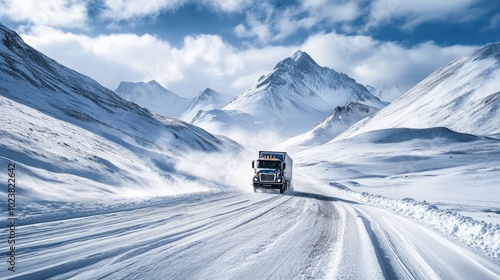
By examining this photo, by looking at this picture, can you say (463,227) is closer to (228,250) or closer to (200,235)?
(228,250)

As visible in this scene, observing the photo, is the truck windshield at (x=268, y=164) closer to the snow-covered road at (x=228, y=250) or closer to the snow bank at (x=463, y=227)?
the snow bank at (x=463, y=227)

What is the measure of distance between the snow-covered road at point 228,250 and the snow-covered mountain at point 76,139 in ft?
16.6

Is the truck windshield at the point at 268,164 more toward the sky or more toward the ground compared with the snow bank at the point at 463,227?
more toward the sky

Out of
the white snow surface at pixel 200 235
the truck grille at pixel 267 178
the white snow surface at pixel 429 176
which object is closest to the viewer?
the white snow surface at pixel 200 235

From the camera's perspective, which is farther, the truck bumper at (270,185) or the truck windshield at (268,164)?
the truck windshield at (268,164)

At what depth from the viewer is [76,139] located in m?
34.2

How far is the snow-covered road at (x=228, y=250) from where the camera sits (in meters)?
5.71

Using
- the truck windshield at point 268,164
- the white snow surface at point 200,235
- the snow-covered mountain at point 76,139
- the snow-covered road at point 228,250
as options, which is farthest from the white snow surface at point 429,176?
the snow-covered mountain at point 76,139

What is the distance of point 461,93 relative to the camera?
630ft

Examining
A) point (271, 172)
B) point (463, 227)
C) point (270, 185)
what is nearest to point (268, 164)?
point (271, 172)

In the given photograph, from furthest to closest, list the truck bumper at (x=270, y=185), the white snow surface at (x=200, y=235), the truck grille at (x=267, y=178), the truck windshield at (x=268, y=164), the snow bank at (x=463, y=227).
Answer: the truck windshield at (x=268, y=164)
the truck grille at (x=267, y=178)
the truck bumper at (x=270, y=185)
the snow bank at (x=463, y=227)
the white snow surface at (x=200, y=235)

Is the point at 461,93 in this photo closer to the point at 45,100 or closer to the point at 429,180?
the point at 429,180

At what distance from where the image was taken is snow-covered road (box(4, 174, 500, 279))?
5.71m

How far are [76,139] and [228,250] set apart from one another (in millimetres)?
33153
